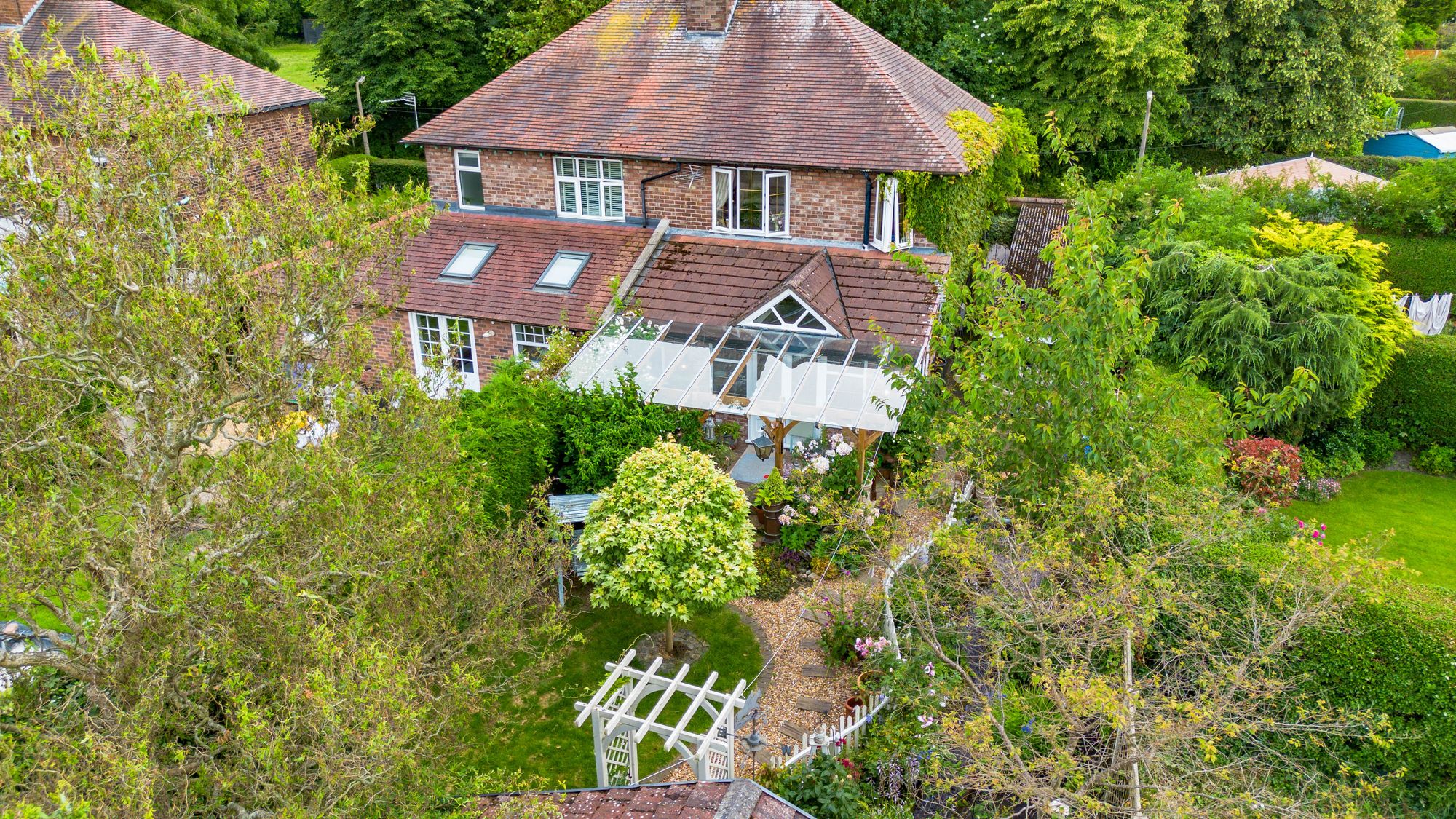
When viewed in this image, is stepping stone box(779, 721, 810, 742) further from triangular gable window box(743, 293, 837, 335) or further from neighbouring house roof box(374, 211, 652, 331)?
neighbouring house roof box(374, 211, 652, 331)

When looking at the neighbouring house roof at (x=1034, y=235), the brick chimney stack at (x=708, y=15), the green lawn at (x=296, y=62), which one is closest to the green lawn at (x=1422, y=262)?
the neighbouring house roof at (x=1034, y=235)

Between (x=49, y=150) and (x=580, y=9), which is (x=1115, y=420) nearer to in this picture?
(x=49, y=150)

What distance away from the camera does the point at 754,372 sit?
56.1 ft

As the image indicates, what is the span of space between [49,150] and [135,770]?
5029mm

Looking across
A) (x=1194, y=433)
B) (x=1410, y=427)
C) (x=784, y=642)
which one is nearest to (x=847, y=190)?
(x=1194, y=433)

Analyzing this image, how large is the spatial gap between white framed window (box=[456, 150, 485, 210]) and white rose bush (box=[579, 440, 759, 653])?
11.2 meters

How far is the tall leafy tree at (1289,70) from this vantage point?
98.3 feet

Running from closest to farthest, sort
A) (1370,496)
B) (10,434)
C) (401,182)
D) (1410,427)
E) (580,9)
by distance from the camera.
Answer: (10,434)
(1370,496)
(1410,427)
(580,9)
(401,182)

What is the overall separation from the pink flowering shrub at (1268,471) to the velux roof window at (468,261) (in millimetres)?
15386

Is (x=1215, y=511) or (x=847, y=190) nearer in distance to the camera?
(x=1215, y=511)

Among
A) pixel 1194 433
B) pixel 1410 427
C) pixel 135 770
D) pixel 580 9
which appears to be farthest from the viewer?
pixel 580 9

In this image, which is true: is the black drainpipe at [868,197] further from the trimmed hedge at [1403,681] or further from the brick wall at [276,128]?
the brick wall at [276,128]

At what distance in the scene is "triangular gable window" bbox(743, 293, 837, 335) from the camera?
17.6 metres

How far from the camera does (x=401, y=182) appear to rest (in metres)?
32.9
